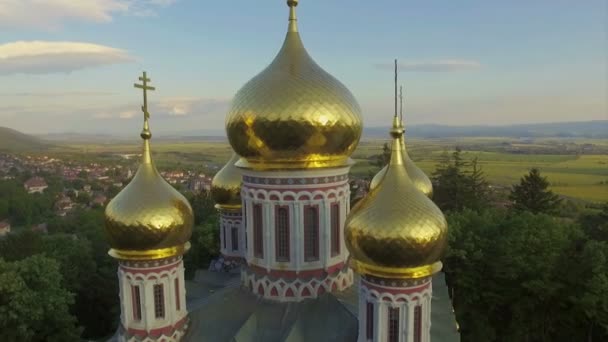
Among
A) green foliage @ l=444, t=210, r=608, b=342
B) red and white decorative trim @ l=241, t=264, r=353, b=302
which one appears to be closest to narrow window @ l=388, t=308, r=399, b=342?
red and white decorative trim @ l=241, t=264, r=353, b=302

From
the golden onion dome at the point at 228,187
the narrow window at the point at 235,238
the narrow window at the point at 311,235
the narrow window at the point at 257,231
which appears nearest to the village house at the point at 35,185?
the narrow window at the point at 235,238

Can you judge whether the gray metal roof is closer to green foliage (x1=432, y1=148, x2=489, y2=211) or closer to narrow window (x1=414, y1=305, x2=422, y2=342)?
narrow window (x1=414, y1=305, x2=422, y2=342)

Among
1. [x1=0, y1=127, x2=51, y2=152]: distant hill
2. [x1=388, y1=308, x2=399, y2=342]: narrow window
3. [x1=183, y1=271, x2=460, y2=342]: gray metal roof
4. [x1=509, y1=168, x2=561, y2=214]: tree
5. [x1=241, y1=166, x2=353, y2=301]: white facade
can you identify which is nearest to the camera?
[x1=388, y1=308, x2=399, y2=342]: narrow window

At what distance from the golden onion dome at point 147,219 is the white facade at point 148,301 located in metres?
0.35

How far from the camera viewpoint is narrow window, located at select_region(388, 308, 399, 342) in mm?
8305

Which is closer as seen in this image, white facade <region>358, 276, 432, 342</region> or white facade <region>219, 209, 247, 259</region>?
white facade <region>358, 276, 432, 342</region>

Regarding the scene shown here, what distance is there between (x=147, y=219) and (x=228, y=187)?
20.8 ft

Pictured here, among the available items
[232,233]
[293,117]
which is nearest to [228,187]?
[232,233]

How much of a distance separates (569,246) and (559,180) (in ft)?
118

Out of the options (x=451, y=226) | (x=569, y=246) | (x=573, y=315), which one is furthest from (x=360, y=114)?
(x=573, y=315)

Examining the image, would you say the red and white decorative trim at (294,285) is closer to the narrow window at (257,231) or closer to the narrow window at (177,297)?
the narrow window at (257,231)

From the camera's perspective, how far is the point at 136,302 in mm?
10336

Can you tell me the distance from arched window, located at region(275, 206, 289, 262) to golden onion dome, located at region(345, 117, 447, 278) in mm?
2455

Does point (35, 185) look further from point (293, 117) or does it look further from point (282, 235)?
point (293, 117)
